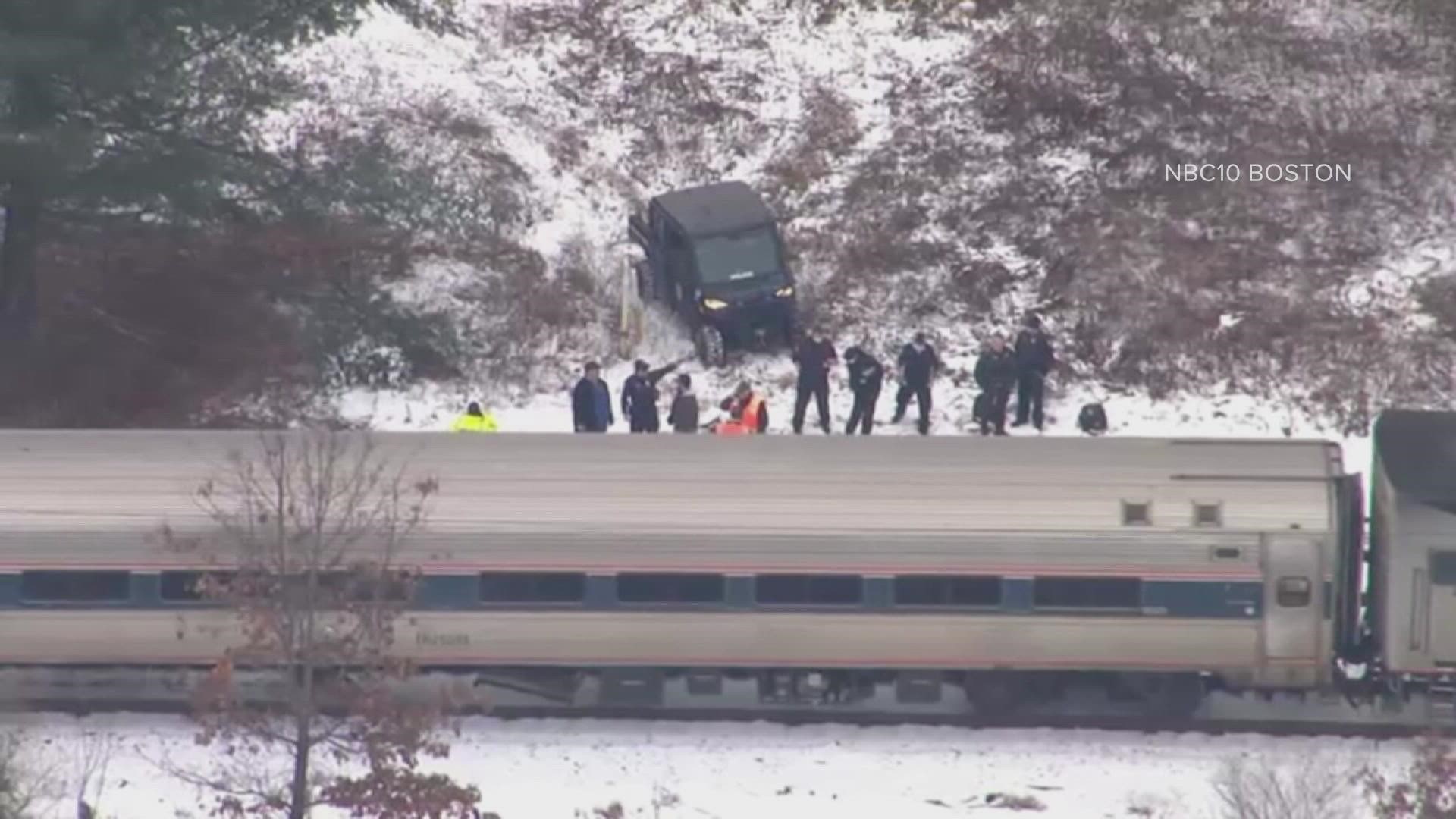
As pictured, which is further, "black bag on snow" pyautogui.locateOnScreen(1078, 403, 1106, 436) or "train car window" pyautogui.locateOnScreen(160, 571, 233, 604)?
"black bag on snow" pyautogui.locateOnScreen(1078, 403, 1106, 436)

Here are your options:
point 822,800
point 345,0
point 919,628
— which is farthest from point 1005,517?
point 345,0

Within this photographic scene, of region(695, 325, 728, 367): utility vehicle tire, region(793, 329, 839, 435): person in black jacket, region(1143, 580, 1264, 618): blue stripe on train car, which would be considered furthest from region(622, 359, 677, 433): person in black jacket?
region(1143, 580, 1264, 618): blue stripe on train car

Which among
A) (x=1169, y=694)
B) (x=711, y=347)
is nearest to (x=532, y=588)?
(x=1169, y=694)

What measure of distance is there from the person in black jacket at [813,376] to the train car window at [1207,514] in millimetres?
8464

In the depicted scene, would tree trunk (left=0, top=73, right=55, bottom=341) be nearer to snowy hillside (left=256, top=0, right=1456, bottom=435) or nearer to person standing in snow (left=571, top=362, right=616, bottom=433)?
snowy hillside (left=256, top=0, right=1456, bottom=435)

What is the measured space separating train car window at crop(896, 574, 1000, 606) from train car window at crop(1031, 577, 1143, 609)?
0.41 m

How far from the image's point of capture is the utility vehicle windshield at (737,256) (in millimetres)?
34938

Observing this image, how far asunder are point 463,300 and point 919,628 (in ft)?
44.6

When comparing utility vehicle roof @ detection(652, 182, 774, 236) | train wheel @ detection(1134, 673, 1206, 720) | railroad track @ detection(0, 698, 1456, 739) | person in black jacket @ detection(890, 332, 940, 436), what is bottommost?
railroad track @ detection(0, 698, 1456, 739)

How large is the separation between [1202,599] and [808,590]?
3723 mm

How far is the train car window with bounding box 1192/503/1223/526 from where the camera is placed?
2455cm

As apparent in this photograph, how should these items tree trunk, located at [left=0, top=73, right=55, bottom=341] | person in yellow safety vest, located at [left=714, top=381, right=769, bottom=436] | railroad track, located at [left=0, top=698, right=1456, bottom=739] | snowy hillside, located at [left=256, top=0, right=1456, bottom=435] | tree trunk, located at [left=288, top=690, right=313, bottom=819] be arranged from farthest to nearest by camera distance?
snowy hillside, located at [left=256, top=0, right=1456, bottom=435] → tree trunk, located at [left=0, top=73, right=55, bottom=341] → person in yellow safety vest, located at [left=714, top=381, right=769, bottom=436] → railroad track, located at [left=0, top=698, right=1456, bottom=739] → tree trunk, located at [left=288, top=690, right=313, bottom=819]

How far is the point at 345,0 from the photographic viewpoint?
31.7 meters

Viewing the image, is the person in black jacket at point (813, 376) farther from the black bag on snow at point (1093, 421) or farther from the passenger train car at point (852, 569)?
the passenger train car at point (852, 569)
